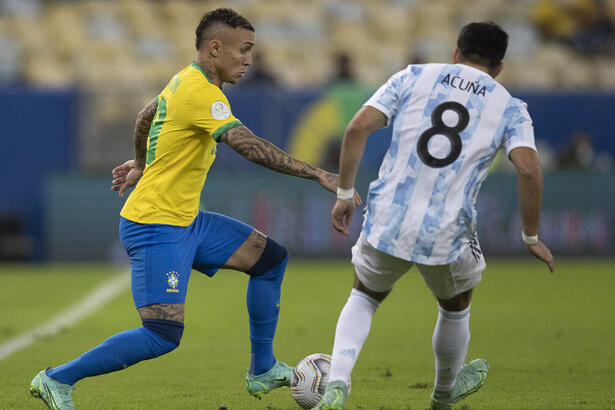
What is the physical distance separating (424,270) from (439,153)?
60cm

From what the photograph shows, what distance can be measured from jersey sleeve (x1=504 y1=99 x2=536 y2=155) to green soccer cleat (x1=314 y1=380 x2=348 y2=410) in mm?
1392

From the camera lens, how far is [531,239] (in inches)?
204

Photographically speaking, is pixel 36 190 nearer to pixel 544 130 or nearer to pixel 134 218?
pixel 544 130

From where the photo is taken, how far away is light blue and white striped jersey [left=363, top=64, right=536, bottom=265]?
16.4 ft

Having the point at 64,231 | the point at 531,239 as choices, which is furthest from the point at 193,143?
the point at 64,231

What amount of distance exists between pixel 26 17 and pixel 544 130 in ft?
32.4

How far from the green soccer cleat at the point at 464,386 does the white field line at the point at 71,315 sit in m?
3.74

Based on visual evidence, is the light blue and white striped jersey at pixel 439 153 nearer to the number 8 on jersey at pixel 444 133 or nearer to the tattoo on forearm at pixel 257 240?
the number 8 on jersey at pixel 444 133

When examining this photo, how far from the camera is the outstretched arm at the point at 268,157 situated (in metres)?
5.29

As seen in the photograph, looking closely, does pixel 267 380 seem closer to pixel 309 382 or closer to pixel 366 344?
pixel 309 382

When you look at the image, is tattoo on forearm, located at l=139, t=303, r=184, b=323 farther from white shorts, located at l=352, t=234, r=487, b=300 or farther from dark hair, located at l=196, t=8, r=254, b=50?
dark hair, located at l=196, t=8, r=254, b=50

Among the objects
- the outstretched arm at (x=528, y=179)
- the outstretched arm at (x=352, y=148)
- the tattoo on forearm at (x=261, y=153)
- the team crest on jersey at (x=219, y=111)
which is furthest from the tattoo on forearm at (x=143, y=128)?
the outstretched arm at (x=528, y=179)

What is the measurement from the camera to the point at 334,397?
495cm

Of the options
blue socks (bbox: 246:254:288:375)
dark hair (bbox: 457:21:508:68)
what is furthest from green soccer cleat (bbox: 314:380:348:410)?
dark hair (bbox: 457:21:508:68)
